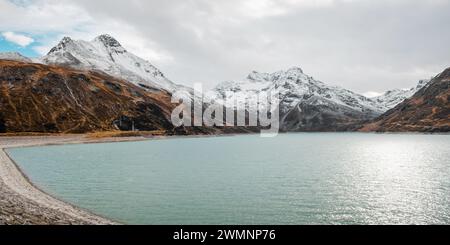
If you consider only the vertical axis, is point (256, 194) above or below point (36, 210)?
below

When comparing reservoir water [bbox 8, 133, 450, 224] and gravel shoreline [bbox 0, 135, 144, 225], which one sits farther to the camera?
reservoir water [bbox 8, 133, 450, 224]

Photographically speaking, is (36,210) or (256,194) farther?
(256,194)

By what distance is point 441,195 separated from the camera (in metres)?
54.4

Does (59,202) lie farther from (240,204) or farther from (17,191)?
(240,204)

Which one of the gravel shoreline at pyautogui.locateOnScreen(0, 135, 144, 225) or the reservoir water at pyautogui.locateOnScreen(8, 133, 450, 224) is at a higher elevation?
the gravel shoreline at pyautogui.locateOnScreen(0, 135, 144, 225)

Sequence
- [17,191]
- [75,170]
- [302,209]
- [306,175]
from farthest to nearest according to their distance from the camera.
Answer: [75,170]
[306,175]
[17,191]
[302,209]

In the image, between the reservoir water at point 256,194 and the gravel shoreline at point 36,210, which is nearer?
the gravel shoreline at point 36,210

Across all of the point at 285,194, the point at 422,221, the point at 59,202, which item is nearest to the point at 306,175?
the point at 285,194

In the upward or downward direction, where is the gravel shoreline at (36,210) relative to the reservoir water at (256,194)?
upward

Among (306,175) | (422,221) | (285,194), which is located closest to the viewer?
(422,221)
